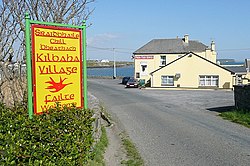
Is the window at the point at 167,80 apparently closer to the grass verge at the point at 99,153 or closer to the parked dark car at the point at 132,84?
the parked dark car at the point at 132,84

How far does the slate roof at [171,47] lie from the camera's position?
51.1 m

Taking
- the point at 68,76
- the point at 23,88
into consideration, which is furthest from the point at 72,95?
the point at 23,88

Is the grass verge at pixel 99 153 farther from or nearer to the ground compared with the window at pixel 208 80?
nearer to the ground

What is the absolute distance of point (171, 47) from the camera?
170 feet

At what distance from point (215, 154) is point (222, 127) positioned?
464 centimetres

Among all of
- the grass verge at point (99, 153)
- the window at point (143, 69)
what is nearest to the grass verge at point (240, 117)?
the grass verge at point (99, 153)

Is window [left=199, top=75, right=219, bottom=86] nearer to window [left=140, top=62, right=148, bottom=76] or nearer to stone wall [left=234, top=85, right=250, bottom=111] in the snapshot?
window [left=140, top=62, right=148, bottom=76]

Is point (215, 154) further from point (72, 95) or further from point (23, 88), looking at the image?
point (23, 88)

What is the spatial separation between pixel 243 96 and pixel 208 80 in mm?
27136

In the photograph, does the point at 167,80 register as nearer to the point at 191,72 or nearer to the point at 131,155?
the point at 191,72

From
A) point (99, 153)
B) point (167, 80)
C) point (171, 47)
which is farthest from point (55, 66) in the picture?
point (171, 47)

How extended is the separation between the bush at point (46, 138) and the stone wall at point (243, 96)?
1245 cm

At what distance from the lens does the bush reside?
3.49 m

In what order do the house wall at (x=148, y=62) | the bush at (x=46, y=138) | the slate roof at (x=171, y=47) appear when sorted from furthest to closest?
the slate roof at (x=171, y=47) → the house wall at (x=148, y=62) → the bush at (x=46, y=138)
